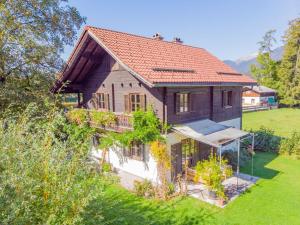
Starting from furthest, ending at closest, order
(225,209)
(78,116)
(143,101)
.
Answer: (78,116) → (143,101) → (225,209)

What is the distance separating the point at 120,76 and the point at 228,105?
33.0ft

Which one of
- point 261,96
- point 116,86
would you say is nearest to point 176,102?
point 116,86

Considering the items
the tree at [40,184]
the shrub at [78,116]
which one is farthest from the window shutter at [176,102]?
the tree at [40,184]

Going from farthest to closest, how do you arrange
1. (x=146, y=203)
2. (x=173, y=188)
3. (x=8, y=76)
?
1. (x=8, y=76)
2. (x=173, y=188)
3. (x=146, y=203)

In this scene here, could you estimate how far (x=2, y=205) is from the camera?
14.8 ft

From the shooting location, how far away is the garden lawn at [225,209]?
10523 mm

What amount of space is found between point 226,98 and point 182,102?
21.1 ft

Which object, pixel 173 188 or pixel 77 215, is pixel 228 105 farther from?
pixel 77 215

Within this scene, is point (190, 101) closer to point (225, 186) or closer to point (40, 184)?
point (225, 186)

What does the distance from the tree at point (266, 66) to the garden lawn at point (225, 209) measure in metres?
58.4

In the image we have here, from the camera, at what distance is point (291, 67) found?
58.1 metres

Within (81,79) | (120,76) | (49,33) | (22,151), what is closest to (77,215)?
(22,151)

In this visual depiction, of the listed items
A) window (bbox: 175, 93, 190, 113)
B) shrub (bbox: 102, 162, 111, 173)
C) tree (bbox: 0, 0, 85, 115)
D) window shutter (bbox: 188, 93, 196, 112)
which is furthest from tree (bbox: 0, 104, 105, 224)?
tree (bbox: 0, 0, 85, 115)

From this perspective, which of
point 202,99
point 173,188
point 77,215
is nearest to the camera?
point 77,215
